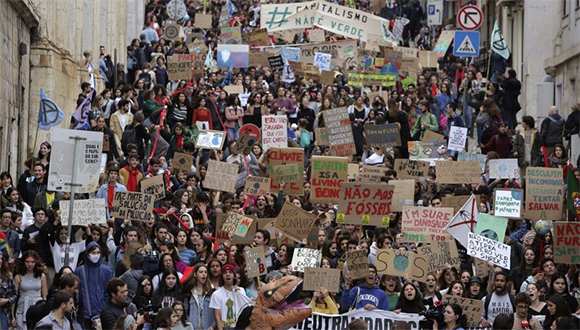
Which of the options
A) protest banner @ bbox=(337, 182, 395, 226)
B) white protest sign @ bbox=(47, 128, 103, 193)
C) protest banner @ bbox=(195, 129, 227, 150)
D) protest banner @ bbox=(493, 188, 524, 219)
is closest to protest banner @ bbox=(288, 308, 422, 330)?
white protest sign @ bbox=(47, 128, 103, 193)

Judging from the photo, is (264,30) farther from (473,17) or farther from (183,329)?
(183,329)

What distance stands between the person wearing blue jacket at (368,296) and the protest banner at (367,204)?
3.17 meters

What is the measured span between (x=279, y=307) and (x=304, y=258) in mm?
3505

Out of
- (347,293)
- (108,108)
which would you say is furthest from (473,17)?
(347,293)

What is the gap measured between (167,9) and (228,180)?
96.1ft

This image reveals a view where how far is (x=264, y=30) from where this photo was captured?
42250 mm

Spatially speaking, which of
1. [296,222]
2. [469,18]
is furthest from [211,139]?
[469,18]

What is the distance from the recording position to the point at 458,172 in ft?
81.1

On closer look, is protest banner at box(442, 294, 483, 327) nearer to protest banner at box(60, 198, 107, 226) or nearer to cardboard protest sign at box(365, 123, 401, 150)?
protest banner at box(60, 198, 107, 226)

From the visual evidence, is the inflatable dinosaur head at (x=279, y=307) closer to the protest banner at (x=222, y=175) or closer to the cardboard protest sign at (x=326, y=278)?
the cardboard protest sign at (x=326, y=278)

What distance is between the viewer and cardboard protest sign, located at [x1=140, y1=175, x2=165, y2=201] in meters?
22.2

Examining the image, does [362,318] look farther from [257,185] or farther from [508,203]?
[257,185]

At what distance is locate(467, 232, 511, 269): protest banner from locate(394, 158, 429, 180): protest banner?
570 cm

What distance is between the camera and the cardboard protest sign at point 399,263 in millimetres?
19109
